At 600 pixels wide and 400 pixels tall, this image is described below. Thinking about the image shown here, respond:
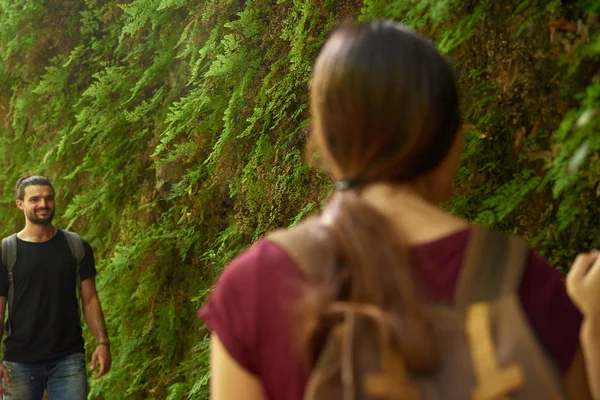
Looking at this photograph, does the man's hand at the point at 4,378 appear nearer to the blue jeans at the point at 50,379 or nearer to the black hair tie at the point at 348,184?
the blue jeans at the point at 50,379

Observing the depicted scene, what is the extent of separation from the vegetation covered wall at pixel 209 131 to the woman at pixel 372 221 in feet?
2.43

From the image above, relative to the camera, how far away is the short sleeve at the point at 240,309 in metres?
1.44

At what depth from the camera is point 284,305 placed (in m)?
1.41

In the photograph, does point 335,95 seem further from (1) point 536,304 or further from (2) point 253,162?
(2) point 253,162

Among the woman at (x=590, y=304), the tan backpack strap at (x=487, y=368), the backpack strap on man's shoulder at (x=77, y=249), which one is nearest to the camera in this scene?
the tan backpack strap at (x=487, y=368)

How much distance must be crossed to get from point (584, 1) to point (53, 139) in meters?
6.36

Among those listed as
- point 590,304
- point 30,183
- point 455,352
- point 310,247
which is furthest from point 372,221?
point 30,183

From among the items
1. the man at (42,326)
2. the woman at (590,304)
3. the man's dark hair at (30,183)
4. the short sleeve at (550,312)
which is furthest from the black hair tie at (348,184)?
the man's dark hair at (30,183)

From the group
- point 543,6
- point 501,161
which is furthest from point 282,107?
point 543,6

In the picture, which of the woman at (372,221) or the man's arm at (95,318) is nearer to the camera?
the woman at (372,221)

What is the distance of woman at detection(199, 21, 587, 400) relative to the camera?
55.1 inches

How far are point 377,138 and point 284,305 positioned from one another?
0.33 m

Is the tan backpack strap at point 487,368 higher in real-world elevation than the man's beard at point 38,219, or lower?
lower

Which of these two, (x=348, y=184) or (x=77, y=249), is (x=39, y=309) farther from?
(x=348, y=184)
